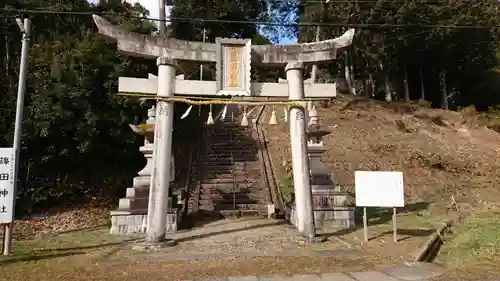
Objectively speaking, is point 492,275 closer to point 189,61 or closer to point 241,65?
point 241,65

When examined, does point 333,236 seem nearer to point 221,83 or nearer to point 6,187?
point 221,83

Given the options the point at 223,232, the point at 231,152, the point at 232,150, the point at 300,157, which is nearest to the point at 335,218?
the point at 300,157

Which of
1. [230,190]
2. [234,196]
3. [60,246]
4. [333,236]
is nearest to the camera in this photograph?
[60,246]

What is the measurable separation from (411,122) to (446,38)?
886 centimetres

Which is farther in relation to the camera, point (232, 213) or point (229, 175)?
point (229, 175)

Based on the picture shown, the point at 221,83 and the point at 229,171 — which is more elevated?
the point at 221,83

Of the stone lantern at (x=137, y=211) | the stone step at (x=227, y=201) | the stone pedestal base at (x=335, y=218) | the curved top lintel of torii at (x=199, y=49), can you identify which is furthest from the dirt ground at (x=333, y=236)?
the curved top lintel of torii at (x=199, y=49)

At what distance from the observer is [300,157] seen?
10.4 m

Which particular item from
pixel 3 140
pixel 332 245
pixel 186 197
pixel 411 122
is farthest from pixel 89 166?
pixel 411 122

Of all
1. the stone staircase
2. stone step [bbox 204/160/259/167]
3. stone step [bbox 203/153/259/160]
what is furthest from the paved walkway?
stone step [bbox 203/153/259/160]

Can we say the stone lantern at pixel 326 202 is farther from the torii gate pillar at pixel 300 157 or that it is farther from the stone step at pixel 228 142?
the stone step at pixel 228 142

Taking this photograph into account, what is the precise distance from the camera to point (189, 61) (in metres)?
10.6

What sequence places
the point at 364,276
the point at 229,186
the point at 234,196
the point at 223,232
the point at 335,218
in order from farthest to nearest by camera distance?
1. the point at 229,186
2. the point at 234,196
3. the point at 335,218
4. the point at 223,232
5. the point at 364,276

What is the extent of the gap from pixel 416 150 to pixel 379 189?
12.9 m
